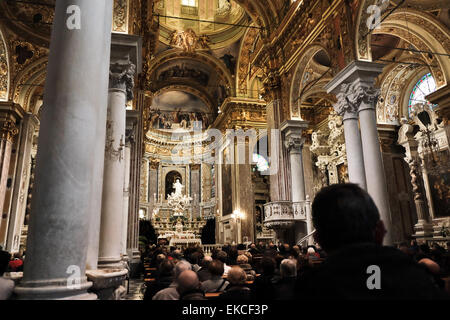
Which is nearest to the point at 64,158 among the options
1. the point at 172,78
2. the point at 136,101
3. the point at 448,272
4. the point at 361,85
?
the point at 448,272

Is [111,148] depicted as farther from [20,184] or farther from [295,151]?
[295,151]

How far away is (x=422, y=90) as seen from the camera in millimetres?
14148

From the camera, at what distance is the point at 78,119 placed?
2598mm

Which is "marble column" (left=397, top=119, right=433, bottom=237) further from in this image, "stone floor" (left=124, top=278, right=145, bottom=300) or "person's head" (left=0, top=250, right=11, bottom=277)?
"person's head" (left=0, top=250, right=11, bottom=277)

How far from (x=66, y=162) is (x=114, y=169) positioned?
10.3ft

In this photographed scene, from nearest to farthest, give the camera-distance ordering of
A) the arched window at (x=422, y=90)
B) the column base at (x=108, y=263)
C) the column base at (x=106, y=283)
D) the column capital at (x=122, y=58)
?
1. the column base at (x=106, y=283)
2. the column base at (x=108, y=263)
3. the column capital at (x=122, y=58)
4. the arched window at (x=422, y=90)

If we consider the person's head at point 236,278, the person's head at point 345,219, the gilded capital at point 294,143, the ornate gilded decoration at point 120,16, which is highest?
the ornate gilded decoration at point 120,16

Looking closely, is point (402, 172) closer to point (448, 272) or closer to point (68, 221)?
point (448, 272)

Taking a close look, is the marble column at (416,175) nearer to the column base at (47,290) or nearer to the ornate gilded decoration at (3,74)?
the column base at (47,290)

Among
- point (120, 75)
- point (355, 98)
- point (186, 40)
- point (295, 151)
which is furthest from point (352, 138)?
point (186, 40)

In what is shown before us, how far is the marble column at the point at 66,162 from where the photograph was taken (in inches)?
90.1

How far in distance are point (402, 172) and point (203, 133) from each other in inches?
634

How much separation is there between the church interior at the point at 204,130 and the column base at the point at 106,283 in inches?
0.8

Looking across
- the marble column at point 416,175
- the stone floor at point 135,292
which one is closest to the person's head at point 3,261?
the stone floor at point 135,292
